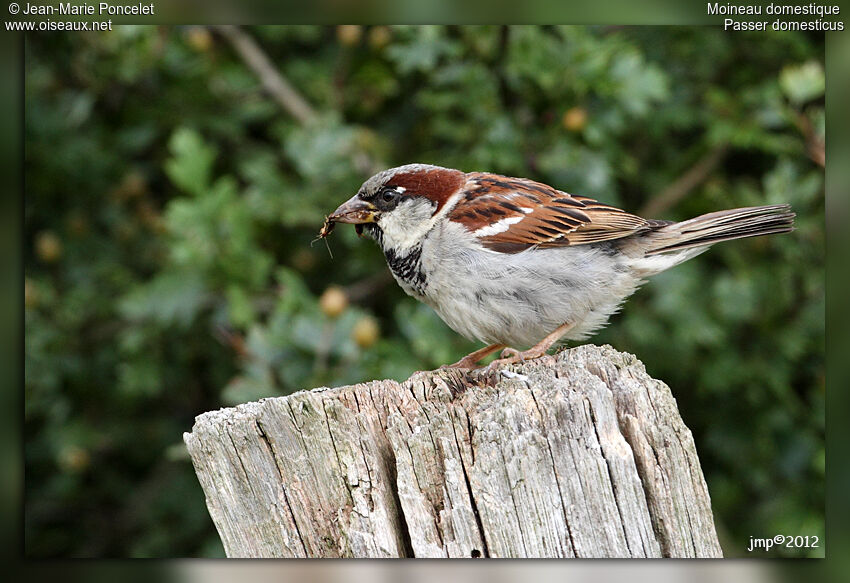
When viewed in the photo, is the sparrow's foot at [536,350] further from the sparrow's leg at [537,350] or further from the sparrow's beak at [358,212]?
the sparrow's beak at [358,212]

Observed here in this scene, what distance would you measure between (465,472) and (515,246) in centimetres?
118

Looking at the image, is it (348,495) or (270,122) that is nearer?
(348,495)

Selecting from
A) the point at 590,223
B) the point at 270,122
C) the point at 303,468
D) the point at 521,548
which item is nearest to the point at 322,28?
the point at 270,122

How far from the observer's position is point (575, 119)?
3.65 meters

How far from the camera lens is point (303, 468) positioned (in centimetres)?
222

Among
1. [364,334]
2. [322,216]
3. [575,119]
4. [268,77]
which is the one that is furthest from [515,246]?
[268,77]

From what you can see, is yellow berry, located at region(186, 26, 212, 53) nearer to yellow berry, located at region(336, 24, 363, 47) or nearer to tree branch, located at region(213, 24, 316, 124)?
tree branch, located at region(213, 24, 316, 124)

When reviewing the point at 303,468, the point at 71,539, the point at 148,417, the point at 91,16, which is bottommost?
the point at 71,539

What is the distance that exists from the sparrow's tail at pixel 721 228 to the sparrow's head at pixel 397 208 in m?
0.79

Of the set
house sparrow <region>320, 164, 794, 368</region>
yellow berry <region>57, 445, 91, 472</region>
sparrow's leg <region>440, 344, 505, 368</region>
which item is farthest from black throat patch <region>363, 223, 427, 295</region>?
yellow berry <region>57, 445, 91, 472</region>

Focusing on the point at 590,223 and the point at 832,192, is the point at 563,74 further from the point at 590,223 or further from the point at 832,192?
the point at 832,192

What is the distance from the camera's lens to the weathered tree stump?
2.11 m

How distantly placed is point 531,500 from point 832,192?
169 centimetres

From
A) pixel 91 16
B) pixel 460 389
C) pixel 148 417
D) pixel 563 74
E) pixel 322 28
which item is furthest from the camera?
pixel 148 417
